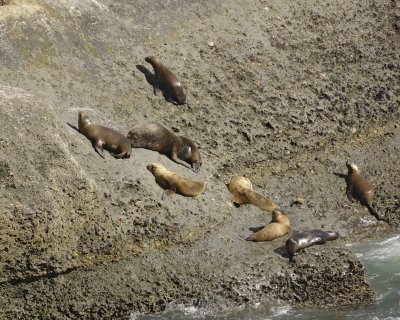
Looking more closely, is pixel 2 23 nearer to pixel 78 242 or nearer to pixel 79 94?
pixel 79 94

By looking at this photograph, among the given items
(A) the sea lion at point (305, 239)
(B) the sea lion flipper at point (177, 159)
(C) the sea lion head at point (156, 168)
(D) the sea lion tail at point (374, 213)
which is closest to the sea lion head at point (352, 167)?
(D) the sea lion tail at point (374, 213)

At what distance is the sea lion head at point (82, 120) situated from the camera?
33.6ft

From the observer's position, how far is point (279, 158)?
11.8 metres

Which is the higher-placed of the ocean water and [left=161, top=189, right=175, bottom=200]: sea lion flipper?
the ocean water

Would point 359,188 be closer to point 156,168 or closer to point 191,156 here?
point 191,156

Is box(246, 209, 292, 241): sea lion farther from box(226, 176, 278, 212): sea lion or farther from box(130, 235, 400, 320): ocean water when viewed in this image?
box(130, 235, 400, 320): ocean water

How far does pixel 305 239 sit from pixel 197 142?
7.75 feet

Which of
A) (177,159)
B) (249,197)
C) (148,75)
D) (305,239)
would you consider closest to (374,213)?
(249,197)

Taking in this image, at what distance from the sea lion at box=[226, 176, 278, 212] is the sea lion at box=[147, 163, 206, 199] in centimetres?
49

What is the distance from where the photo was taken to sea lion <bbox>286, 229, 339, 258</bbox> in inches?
374

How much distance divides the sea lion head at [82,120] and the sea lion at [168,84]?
65.8 inches

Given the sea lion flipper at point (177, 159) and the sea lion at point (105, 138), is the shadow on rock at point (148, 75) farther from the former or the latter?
the sea lion at point (105, 138)

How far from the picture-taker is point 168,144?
1088cm

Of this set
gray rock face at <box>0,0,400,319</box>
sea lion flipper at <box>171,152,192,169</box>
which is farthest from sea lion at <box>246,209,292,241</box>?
sea lion flipper at <box>171,152,192,169</box>
